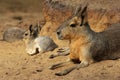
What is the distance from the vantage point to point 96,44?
8.01 meters

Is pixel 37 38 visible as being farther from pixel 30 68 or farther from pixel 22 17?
pixel 22 17

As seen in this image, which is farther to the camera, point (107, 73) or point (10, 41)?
point (10, 41)

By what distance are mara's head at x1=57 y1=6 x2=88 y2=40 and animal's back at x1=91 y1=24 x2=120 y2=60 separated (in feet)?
1.16

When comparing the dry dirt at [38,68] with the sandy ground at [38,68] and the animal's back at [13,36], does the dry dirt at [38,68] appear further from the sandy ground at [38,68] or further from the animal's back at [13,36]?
the animal's back at [13,36]

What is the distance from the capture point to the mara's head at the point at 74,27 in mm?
7930

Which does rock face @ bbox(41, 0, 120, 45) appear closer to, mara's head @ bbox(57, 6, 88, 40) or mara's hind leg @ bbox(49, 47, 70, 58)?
mara's hind leg @ bbox(49, 47, 70, 58)

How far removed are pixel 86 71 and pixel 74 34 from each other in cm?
74

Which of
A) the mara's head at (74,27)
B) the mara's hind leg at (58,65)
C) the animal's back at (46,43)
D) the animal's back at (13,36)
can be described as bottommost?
the mara's hind leg at (58,65)

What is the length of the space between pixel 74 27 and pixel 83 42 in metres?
0.28

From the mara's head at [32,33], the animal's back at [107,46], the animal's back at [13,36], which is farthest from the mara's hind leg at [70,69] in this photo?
the animal's back at [13,36]

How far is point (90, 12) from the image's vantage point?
9.74 meters

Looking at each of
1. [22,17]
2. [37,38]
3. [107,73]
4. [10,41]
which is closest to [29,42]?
[37,38]

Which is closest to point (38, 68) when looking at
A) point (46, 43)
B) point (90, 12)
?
point (46, 43)

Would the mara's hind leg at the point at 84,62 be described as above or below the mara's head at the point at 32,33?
below
